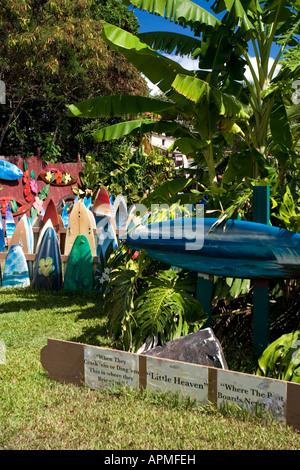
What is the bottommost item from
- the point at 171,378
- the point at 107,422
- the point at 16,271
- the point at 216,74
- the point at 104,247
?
the point at 107,422

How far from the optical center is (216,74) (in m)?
5.73

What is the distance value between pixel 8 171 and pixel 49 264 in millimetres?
8319

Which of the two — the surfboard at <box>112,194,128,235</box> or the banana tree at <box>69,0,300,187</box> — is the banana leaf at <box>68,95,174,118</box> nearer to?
the banana tree at <box>69,0,300,187</box>

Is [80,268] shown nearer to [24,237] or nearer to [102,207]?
[24,237]

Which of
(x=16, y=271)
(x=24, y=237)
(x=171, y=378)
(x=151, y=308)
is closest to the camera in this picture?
(x=171, y=378)

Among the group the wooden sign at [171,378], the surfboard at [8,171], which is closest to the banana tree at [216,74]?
the wooden sign at [171,378]

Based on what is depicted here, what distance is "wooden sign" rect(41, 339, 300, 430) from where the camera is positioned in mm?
2719

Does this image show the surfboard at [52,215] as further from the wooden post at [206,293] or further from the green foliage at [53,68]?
the green foliage at [53,68]

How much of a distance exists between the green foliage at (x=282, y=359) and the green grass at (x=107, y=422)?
18.2 inches

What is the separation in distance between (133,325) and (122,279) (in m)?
0.53

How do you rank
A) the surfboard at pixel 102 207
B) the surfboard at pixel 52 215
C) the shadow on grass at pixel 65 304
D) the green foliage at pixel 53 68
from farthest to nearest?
the green foliage at pixel 53 68 → the surfboard at pixel 52 215 → the surfboard at pixel 102 207 → the shadow on grass at pixel 65 304

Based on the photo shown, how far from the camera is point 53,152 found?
16594mm

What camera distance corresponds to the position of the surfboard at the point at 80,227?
7062 millimetres

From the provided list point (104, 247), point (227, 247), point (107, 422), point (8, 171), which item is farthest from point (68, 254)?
point (8, 171)
